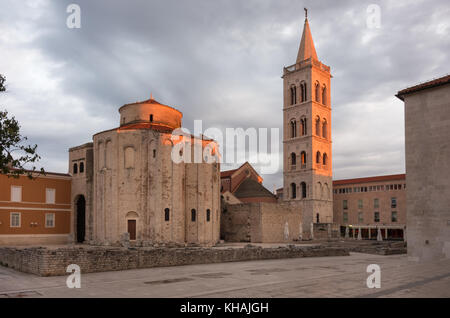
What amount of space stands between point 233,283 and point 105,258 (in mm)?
6460

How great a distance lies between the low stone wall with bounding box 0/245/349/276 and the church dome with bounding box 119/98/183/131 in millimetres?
24365

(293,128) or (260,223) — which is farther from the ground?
(293,128)

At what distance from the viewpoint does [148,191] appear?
40.1 metres

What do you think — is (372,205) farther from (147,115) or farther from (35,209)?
(35,209)

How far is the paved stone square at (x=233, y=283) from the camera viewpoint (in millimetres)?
12055

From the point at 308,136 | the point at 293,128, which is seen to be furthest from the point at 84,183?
the point at 293,128

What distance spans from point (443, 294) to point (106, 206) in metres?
33.8

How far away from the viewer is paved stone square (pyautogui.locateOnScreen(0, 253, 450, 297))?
39.5ft

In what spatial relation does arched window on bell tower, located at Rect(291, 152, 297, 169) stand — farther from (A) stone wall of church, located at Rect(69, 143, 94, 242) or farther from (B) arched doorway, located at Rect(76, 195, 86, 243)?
(B) arched doorway, located at Rect(76, 195, 86, 243)

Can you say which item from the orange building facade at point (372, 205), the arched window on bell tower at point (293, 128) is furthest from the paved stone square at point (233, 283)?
the arched window on bell tower at point (293, 128)

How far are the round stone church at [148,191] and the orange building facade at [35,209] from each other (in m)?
2.28

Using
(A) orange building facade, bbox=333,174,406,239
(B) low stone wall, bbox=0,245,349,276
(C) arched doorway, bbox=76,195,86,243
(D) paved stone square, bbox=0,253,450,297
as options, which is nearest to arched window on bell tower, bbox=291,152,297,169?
(A) orange building facade, bbox=333,174,406,239
